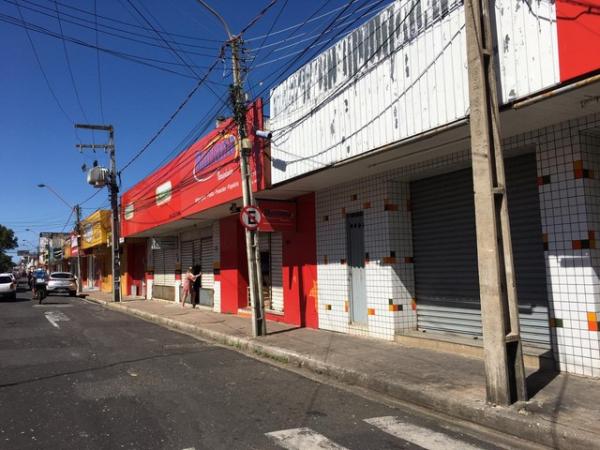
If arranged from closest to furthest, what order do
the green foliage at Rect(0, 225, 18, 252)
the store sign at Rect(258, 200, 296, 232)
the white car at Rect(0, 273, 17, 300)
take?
1. the store sign at Rect(258, 200, 296, 232)
2. the white car at Rect(0, 273, 17, 300)
3. the green foliage at Rect(0, 225, 18, 252)

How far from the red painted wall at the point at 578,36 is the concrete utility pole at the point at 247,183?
6859 millimetres

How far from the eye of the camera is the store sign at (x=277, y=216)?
11.9 meters

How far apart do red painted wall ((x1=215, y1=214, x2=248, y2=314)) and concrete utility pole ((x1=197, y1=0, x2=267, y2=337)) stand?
480 centimetres

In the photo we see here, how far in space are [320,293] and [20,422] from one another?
725 centimetres

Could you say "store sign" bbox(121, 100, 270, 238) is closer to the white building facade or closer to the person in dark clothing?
the white building facade

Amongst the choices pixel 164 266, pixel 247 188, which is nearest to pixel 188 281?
pixel 164 266

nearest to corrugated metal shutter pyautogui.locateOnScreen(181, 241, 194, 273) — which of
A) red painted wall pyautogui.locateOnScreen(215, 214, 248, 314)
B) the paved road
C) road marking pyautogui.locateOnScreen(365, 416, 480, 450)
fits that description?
red painted wall pyautogui.locateOnScreen(215, 214, 248, 314)

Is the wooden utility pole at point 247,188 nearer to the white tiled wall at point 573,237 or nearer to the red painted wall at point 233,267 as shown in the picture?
the red painted wall at point 233,267

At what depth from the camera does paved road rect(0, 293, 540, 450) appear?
4781mm

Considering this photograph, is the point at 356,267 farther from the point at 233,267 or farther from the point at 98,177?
the point at 98,177

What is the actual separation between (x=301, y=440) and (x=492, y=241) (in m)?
2.82

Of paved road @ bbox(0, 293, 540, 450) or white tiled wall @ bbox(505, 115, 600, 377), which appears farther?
white tiled wall @ bbox(505, 115, 600, 377)

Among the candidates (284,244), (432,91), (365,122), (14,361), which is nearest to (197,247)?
(284,244)

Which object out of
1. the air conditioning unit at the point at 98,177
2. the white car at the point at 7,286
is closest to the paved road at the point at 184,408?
the air conditioning unit at the point at 98,177
